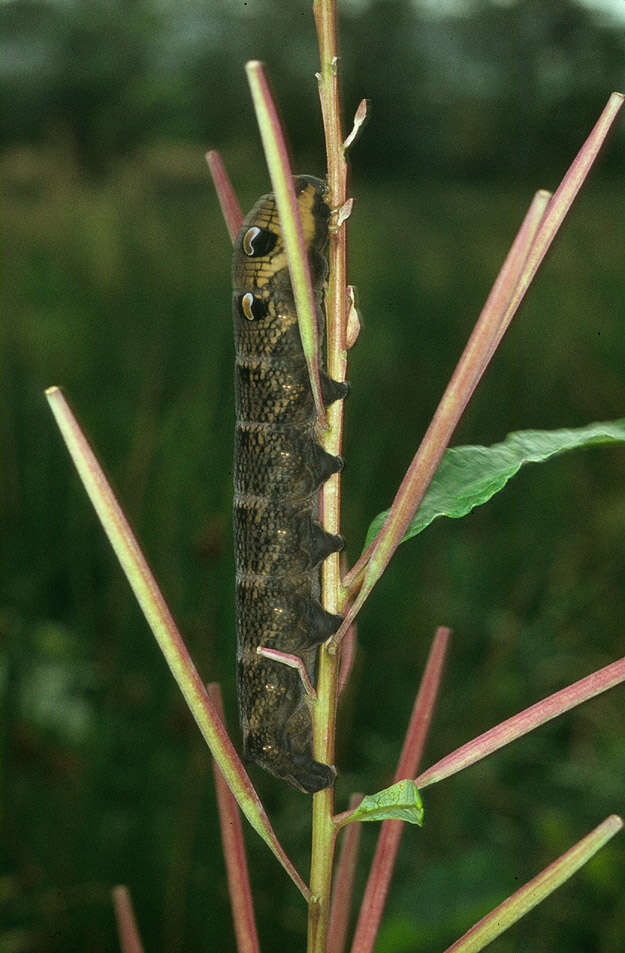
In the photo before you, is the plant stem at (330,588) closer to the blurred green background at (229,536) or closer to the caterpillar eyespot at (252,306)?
the caterpillar eyespot at (252,306)

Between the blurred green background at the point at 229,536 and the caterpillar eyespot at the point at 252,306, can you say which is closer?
the caterpillar eyespot at the point at 252,306

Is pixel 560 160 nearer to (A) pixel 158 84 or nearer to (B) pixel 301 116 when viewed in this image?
(B) pixel 301 116

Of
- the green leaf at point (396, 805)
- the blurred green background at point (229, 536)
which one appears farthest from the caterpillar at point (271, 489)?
the blurred green background at point (229, 536)

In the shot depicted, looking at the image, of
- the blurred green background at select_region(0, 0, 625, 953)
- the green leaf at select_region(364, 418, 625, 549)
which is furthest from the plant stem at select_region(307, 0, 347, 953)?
the blurred green background at select_region(0, 0, 625, 953)

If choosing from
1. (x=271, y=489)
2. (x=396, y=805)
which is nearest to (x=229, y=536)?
(x=271, y=489)

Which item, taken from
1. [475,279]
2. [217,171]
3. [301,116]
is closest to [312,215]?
[217,171]

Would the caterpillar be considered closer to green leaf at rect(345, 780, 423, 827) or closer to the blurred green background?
green leaf at rect(345, 780, 423, 827)
